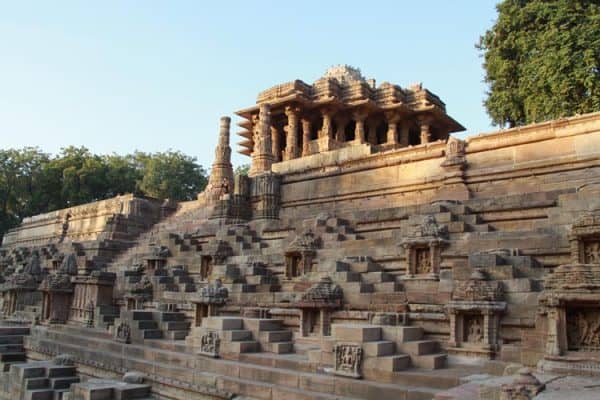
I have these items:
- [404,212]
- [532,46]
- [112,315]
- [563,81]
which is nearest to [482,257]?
[404,212]

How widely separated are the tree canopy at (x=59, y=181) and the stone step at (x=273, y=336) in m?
44.8

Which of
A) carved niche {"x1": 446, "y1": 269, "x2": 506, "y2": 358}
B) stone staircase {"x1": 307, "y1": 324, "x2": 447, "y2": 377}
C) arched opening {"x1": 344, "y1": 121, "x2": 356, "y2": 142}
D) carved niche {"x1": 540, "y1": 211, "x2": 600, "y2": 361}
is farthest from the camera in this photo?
arched opening {"x1": 344, "y1": 121, "x2": 356, "y2": 142}

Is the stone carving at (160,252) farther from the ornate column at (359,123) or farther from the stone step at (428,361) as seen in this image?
the ornate column at (359,123)

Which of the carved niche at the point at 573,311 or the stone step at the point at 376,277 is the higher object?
the stone step at the point at 376,277

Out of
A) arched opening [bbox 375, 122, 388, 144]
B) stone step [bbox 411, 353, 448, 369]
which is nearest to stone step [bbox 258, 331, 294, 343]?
stone step [bbox 411, 353, 448, 369]

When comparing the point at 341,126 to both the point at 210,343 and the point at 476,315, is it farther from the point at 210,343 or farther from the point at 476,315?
the point at 476,315

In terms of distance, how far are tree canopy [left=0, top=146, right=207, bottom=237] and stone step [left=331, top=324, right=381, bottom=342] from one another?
47.3 m

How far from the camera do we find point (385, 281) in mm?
11797

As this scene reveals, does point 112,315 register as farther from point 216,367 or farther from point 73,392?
point 216,367

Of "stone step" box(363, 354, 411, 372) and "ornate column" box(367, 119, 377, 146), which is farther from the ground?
"ornate column" box(367, 119, 377, 146)

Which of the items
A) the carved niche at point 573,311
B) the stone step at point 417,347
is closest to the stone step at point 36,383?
the stone step at point 417,347

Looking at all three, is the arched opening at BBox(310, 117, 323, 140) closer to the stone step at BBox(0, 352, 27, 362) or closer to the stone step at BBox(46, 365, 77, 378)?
the stone step at BBox(0, 352, 27, 362)

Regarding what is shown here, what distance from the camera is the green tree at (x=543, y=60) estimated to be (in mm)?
22062

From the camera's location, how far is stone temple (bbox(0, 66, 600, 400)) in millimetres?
8609
